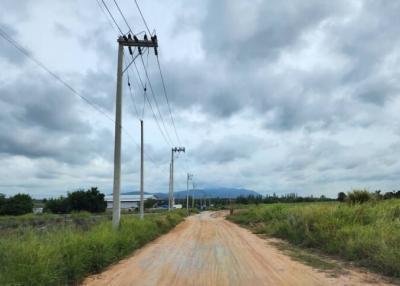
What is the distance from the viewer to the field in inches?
511

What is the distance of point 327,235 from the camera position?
59.6 feet

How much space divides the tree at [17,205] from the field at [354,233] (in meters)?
69.7

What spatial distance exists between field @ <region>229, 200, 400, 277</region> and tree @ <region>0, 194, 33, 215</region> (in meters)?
69.7

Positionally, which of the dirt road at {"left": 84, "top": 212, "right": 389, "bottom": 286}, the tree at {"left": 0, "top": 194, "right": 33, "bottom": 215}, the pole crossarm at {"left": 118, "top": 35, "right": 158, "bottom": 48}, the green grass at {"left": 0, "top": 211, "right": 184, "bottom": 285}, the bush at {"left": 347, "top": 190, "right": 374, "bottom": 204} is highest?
the pole crossarm at {"left": 118, "top": 35, "right": 158, "bottom": 48}

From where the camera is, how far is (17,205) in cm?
8475

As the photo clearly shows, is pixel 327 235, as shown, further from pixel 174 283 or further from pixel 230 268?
pixel 174 283

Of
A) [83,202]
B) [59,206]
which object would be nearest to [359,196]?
[83,202]

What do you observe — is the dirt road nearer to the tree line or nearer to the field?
the field

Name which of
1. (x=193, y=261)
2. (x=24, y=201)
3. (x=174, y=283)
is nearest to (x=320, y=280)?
(x=174, y=283)

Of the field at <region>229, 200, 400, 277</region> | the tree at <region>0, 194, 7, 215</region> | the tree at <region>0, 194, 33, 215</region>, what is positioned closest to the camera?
the field at <region>229, 200, 400, 277</region>

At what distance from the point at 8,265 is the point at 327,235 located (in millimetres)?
12607

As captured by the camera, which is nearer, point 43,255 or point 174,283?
point 43,255

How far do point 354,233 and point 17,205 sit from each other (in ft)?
260

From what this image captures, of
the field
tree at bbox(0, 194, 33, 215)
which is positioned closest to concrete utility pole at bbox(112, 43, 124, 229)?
the field
